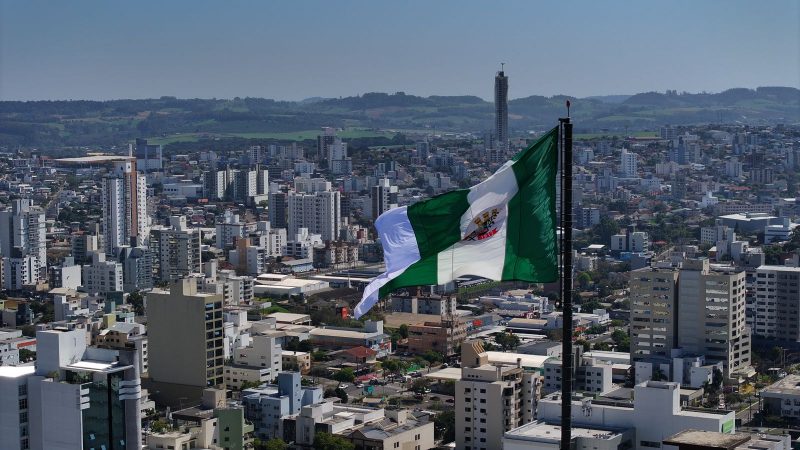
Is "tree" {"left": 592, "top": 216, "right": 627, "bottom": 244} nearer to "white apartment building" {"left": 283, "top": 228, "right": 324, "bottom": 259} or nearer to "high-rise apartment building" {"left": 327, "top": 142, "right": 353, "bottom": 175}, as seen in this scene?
"white apartment building" {"left": 283, "top": 228, "right": 324, "bottom": 259}

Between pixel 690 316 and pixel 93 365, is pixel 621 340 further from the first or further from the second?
pixel 93 365

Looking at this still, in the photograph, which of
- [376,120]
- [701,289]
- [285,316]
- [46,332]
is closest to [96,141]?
[376,120]

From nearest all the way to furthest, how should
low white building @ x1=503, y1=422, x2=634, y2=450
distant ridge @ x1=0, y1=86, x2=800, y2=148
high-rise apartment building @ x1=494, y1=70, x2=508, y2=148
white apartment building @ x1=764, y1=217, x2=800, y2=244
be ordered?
low white building @ x1=503, y1=422, x2=634, y2=450, white apartment building @ x1=764, y1=217, x2=800, y2=244, high-rise apartment building @ x1=494, y1=70, x2=508, y2=148, distant ridge @ x1=0, y1=86, x2=800, y2=148

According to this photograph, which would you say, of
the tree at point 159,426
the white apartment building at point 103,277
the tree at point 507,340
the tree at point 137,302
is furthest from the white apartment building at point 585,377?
the white apartment building at point 103,277

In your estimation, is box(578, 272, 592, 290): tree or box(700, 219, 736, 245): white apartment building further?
box(700, 219, 736, 245): white apartment building

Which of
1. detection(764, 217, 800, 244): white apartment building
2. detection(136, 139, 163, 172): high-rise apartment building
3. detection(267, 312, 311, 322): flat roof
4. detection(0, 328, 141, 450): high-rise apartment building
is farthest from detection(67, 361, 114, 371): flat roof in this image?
detection(136, 139, 163, 172): high-rise apartment building

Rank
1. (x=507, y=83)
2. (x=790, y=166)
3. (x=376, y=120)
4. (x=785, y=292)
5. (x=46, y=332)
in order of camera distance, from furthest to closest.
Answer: (x=376, y=120) < (x=507, y=83) < (x=790, y=166) < (x=785, y=292) < (x=46, y=332)

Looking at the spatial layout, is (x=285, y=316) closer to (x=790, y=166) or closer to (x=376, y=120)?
(x=790, y=166)

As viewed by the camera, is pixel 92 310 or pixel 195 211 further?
pixel 195 211
